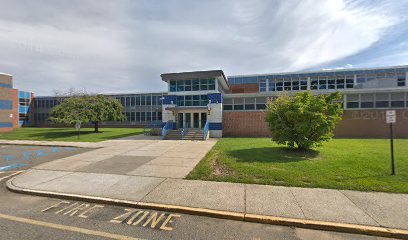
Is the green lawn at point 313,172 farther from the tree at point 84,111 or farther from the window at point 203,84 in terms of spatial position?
the tree at point 84,111

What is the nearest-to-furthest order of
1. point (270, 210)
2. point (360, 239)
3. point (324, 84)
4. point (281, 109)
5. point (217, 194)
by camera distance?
point (360, 239) < point (270, 210) < point (217, 194) < point (281, 109) < point (324, 84)

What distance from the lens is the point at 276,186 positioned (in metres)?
5.76

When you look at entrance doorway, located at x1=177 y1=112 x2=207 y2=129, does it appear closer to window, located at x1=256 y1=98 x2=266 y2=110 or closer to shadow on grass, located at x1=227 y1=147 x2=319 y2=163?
window, located at x1=256 y1=98 x2=266 y2=110

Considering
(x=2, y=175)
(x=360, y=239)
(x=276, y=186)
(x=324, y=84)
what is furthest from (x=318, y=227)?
(x=324, y=84)

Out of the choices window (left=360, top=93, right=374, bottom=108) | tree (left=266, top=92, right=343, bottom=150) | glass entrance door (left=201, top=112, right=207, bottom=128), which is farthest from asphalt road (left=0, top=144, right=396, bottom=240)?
window (left=360, top=93, right=374, bottom=108)

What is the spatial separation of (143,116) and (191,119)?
2129 cm

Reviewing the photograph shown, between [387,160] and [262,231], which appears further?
[387,160]

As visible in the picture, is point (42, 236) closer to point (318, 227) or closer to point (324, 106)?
point (318, 227)

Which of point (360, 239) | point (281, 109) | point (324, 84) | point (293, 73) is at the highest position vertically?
point (293, 73)

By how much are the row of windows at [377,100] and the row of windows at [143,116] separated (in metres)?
31.7

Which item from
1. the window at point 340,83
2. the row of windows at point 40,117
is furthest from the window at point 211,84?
the row of windows at point 40,117

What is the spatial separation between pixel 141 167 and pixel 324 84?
119 ft

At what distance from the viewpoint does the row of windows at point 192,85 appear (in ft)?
73.4

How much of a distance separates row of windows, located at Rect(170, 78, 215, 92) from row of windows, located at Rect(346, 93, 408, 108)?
14640 millimetres
